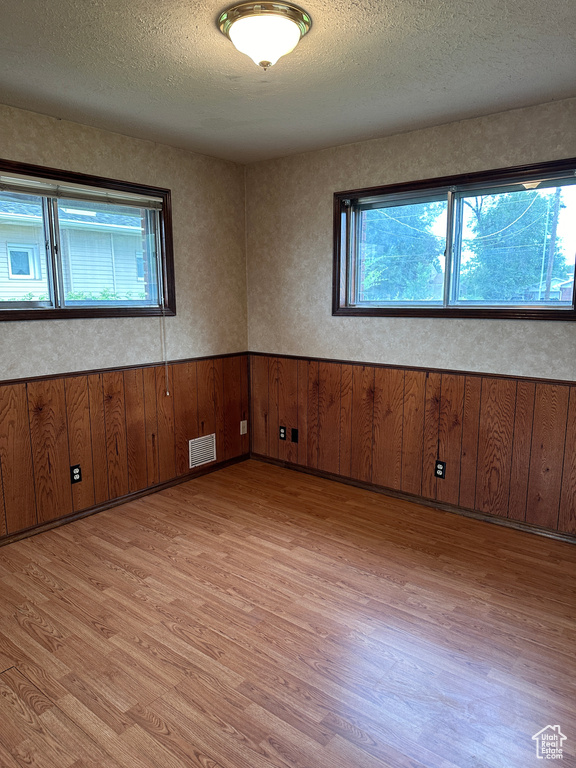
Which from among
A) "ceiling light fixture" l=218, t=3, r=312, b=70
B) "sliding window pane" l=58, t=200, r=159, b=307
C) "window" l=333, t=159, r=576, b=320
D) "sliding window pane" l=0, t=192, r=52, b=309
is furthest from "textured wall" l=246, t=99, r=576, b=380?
"sliding window pane" l=0, t=192, r=52, b=309

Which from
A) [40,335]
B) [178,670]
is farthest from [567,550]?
[40,335]

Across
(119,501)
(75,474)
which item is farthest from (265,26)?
(119,501)

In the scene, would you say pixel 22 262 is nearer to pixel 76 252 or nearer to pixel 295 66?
pixel 76 252

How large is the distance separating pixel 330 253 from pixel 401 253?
22.5 inches

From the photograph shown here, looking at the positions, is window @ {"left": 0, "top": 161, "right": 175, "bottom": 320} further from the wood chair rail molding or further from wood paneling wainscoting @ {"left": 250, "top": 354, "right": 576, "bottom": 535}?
wood paneling wainscoting @ {"left": 250, "top": 354, "right": 576, "bottom": 535}

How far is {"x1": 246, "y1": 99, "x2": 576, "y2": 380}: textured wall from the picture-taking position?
9.93 ft

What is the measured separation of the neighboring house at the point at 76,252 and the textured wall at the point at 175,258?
0.23 metres

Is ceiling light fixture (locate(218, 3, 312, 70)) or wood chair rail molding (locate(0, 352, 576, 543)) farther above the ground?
ceiling light fixture (locate(218, 3, 312, 70))

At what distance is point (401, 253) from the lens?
3680 mm

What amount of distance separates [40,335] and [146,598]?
173 centimetres

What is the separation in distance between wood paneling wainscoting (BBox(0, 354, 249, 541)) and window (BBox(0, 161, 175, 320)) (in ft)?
1.63

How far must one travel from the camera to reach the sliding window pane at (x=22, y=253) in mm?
3020

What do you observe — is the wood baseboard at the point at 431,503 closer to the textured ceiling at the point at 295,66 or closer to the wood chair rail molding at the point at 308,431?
the wood chair rail molding at the point at 308,431

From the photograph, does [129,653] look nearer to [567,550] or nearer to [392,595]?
[392,595]
